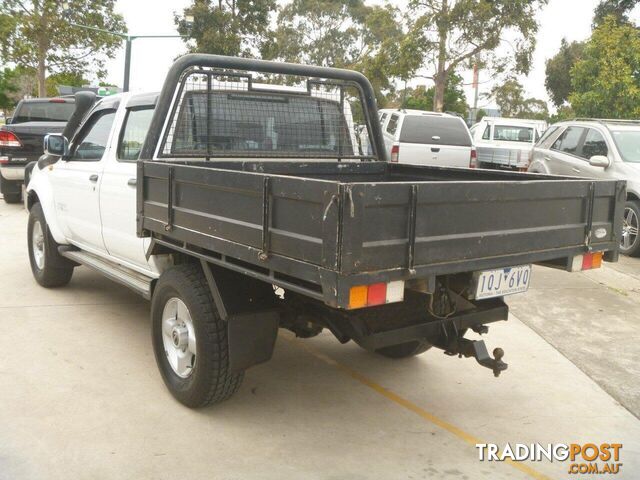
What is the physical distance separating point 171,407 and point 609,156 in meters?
7.65

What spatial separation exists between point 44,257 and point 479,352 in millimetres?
4422

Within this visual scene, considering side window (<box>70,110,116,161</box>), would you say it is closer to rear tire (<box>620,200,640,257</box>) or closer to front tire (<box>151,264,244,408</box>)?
front tire (<box>151,264,244,408</box>)

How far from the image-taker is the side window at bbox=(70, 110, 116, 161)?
539 cm

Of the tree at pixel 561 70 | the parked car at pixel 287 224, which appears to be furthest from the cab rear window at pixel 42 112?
the tree at pixel 561 70

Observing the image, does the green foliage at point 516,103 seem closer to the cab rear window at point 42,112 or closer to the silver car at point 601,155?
the silver car at point 601,155

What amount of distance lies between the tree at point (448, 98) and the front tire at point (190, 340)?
3058cm

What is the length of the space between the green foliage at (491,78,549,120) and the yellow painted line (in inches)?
1041

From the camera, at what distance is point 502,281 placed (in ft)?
11.2

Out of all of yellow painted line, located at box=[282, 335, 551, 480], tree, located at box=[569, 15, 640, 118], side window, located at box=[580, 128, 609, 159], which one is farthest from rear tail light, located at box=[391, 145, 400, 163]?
yellow painted line, located at box=[282, 335, 551, 480]

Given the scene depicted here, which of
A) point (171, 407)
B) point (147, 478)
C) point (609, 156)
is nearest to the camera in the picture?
point (147, 478)

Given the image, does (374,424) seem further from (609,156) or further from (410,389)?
(609,156)

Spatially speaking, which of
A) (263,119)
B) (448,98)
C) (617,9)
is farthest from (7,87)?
(263,119)

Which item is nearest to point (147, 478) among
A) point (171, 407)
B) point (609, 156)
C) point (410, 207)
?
point (171, 407)

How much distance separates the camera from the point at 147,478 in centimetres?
315
